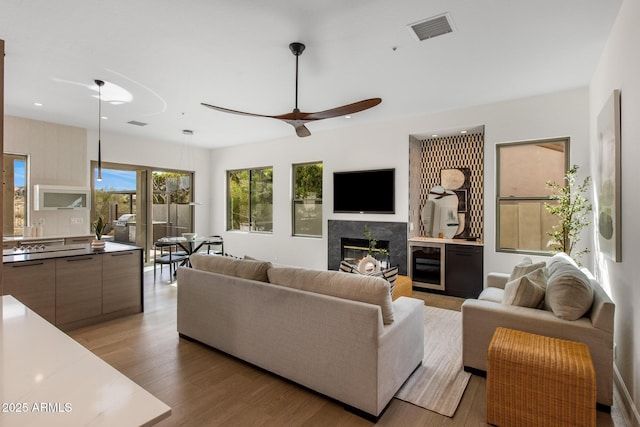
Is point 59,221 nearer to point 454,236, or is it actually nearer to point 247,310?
point 247,310

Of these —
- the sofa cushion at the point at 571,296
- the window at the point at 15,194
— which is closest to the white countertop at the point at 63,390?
the sofa cushion at the point at 571,296

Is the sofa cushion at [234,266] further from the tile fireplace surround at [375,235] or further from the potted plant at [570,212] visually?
the potted plant at [570,212]

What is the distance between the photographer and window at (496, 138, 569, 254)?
4438mm

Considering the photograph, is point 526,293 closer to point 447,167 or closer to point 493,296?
point 493,296

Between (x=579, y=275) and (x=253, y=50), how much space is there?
3.43m

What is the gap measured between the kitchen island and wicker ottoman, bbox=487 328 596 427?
407 cm

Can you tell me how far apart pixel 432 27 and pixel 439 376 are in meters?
3.00

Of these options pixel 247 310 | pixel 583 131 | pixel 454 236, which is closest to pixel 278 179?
pixel 454 236

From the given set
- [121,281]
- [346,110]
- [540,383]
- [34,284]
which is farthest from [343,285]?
[34,284]

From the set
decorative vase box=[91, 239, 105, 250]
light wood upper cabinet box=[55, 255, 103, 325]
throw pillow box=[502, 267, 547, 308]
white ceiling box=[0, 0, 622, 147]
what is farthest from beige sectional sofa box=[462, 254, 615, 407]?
decorative vase box=[91, 239, 105, 250]

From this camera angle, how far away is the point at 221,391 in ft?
8.02

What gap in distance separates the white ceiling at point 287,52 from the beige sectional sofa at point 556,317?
2145 millimetres

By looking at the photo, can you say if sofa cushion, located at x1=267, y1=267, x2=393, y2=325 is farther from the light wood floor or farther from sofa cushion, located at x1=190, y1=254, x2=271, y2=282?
the light wood floor

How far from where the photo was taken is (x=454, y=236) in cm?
548
